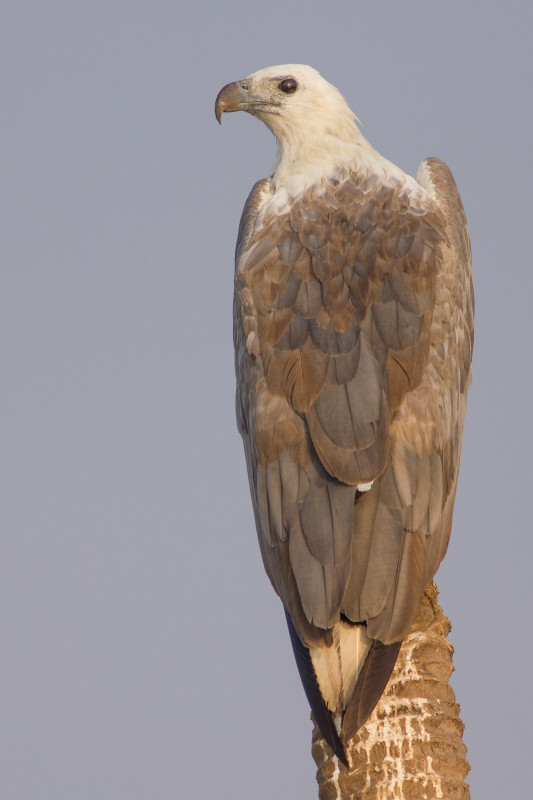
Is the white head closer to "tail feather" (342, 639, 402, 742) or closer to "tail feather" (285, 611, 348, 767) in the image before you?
"tail feather" (285, 611, 348, 767)

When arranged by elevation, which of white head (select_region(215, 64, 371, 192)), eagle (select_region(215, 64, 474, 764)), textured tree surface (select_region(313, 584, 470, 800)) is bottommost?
textured tree surface (select_region(313, 584, 470, 800))

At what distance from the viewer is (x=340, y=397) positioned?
217 inches

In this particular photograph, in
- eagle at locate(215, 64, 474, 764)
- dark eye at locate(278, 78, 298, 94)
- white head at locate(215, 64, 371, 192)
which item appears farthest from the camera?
dark eye at locate(278, 78, 298, 94)

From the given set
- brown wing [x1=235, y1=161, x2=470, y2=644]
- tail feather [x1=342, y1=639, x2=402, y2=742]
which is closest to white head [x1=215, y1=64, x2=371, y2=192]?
brown wing [x1=235, y1=161, x2=470, y2=644]

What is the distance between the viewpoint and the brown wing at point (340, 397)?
203 inches

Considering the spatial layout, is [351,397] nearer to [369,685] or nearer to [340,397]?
[340,397]

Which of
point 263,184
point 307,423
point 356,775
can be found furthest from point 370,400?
point 263,184

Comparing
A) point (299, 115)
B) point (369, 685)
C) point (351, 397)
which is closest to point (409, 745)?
point (369, 685)

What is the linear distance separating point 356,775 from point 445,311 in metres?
2.47

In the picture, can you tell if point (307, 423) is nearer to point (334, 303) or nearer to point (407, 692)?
point (334, 303)

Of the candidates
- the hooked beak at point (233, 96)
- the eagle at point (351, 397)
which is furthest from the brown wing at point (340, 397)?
the hooked beak at point (233, 96)

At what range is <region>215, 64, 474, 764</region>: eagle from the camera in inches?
200

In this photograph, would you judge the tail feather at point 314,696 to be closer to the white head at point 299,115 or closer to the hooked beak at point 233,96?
the white head at point 299,115

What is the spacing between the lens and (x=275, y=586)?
A: 5.45m
